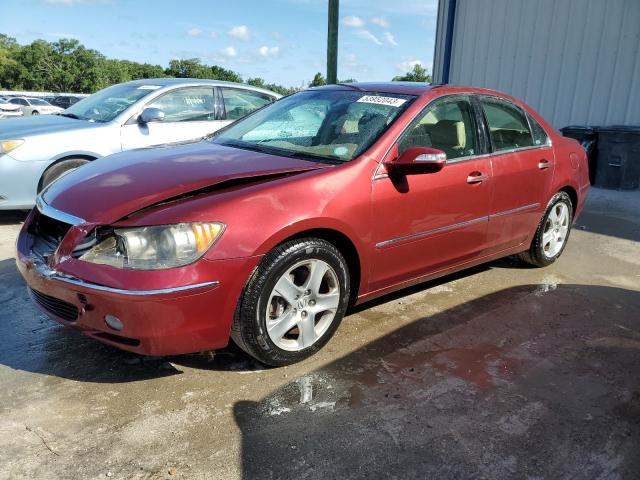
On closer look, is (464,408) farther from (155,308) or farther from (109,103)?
(109,103)

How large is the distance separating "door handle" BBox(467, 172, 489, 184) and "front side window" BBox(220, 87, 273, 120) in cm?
367

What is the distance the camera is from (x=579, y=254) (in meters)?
5.51

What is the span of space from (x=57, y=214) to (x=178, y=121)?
379 centimetres

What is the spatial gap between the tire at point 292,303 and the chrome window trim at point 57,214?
0.91 m

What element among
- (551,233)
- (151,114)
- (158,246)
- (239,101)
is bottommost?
(551,233)

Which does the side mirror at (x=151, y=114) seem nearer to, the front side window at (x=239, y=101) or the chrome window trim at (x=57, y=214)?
the front side window at (x=239, y=101)

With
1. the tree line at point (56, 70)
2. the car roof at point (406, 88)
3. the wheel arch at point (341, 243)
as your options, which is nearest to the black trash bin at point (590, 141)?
the car roof at point (406, 88)

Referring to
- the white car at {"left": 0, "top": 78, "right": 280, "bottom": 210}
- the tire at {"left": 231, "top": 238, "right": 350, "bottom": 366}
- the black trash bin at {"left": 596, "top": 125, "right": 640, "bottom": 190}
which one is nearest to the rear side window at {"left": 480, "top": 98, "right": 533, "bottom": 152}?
the tire at {"left": 231, "top": 238, "right": 350, "bottom": 366}

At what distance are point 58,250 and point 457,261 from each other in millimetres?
2605

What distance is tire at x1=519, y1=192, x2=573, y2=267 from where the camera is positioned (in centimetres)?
471

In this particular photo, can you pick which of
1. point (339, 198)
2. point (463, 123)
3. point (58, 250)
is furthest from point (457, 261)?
A: point (58, 250)

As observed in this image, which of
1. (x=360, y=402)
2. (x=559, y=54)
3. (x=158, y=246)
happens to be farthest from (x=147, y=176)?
(x=559, y=54)

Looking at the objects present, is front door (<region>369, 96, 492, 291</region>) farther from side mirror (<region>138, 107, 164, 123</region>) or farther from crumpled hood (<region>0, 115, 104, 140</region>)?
crumpled hood (<region>0, 115, 104, 140</region>)

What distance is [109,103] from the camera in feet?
21.1
